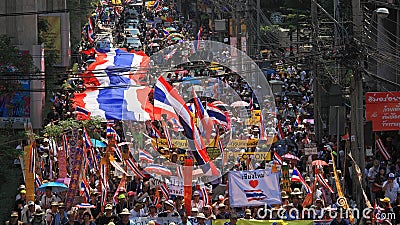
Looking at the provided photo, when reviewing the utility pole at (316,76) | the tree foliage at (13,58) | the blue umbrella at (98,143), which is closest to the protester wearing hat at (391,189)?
the blue umbrella at (98,143)

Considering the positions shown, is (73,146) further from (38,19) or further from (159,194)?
(38,19)

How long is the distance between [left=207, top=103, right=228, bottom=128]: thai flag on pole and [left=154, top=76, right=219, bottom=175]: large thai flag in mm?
1242

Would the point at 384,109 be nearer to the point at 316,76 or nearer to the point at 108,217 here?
the point at 108,217

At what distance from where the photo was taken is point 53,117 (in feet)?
124

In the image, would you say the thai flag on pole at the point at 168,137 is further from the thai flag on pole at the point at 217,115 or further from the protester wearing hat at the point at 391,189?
the protester wearing hat at the point at 391,189

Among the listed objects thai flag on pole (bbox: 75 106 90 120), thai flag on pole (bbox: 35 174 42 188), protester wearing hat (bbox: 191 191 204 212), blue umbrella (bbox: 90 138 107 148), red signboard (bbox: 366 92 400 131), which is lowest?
blue umbrella (bbox: 90 138 107 148)

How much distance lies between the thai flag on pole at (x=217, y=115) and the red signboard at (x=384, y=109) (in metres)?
5.19

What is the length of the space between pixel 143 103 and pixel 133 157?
5997mm

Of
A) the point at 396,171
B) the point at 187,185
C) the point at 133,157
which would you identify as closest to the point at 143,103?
the point at 133,157

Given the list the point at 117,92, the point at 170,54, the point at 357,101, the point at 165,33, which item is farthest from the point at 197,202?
the point at 165,33

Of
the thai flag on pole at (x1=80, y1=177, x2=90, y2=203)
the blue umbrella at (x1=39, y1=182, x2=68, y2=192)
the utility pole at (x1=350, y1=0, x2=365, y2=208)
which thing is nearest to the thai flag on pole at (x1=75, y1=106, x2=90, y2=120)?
the thai flag on pole at (x1=80, y1=177, x2=90, y2=203)

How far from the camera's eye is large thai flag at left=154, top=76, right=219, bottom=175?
25.1 m

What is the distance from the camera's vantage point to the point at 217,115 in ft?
98.2

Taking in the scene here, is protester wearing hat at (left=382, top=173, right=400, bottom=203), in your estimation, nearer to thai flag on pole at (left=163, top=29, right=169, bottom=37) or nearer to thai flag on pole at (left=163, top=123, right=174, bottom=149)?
thai flag on pole at (left=163, top=123, right=174, bottom=149)
